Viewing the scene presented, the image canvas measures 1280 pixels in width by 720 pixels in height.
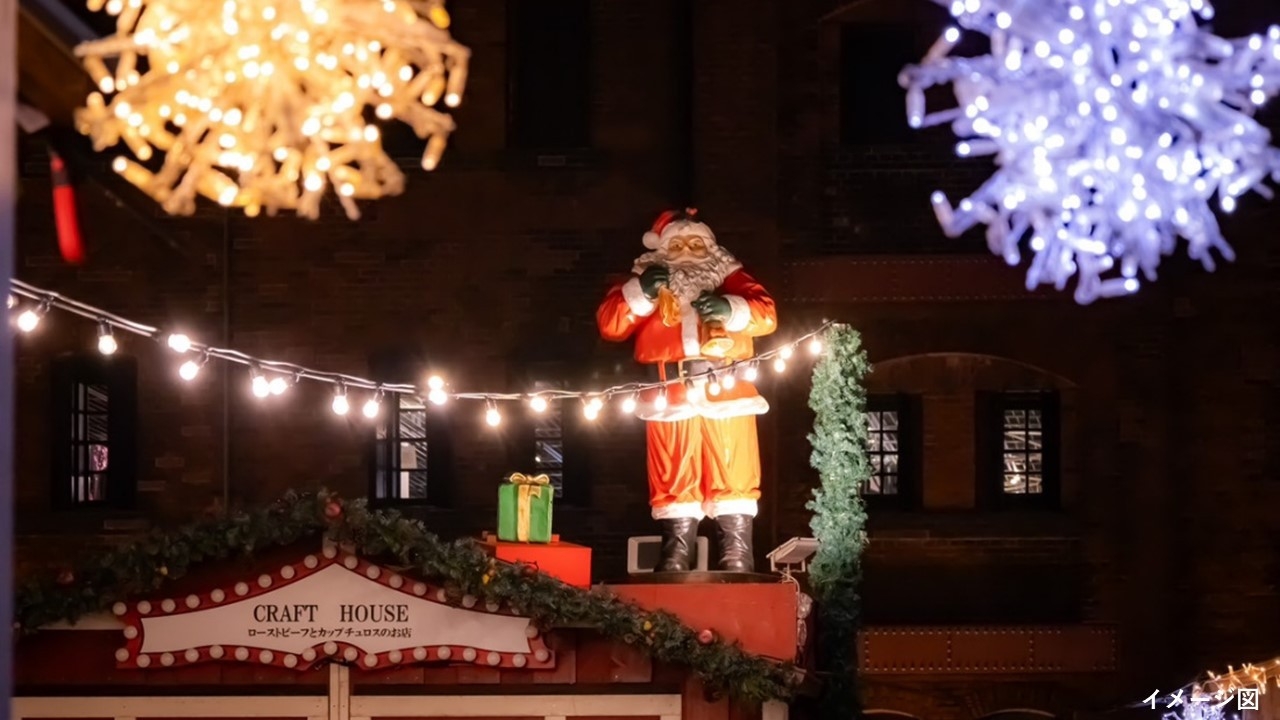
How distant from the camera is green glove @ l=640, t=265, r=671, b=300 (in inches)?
451

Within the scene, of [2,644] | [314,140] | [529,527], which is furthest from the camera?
[529,527]

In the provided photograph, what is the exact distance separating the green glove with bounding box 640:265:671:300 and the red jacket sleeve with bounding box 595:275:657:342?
34 mm

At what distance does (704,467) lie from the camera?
38.1ft

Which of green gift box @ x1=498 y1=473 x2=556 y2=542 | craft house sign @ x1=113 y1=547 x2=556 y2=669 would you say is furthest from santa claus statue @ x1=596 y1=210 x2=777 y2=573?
craft house sign @ x1=113 y1=547 x2=556 y2=669

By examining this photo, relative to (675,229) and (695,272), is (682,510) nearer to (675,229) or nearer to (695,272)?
(695,272)

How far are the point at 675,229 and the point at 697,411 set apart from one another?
1.17 m

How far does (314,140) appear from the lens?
19.6 feet

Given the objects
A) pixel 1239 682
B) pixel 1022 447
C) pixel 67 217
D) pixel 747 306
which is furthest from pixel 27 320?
pixel 1022 447

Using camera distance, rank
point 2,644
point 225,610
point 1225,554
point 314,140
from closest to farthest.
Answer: point 2,644
point 314,140
point 225,610
point 1225,554

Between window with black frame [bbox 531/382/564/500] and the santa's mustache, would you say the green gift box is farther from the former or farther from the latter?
window with black frame [bbox 531/382/564/500]

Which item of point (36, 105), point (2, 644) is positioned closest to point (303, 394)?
point (36, 105)

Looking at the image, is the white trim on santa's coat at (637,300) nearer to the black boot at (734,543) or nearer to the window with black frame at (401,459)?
the black boot at (734,543)

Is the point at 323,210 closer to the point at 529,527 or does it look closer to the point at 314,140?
the point at 529,527

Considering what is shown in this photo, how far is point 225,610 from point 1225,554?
A: 7.92 m
